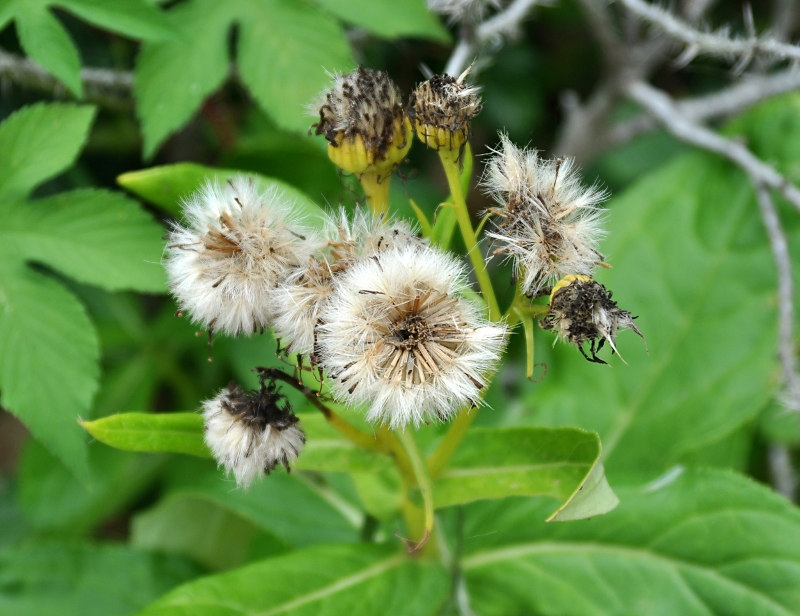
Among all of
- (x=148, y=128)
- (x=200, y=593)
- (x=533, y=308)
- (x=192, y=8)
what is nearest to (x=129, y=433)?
(x=200, y=593)

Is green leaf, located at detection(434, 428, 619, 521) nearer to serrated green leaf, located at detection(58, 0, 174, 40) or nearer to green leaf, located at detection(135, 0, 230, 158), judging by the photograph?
green leaf, located at detection(135, 0, 230, 158)

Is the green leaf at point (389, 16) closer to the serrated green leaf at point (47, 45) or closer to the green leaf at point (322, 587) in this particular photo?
the serrated green leaf at point (47, 45)

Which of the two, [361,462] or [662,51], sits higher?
[662,51]

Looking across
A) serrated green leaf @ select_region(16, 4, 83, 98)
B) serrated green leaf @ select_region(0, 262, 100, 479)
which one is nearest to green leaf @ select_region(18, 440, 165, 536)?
serrated green leaf @ select_region(0, 262, 100, 479)

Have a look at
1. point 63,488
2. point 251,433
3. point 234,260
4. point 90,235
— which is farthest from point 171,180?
point 63,488

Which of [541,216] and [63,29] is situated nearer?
[541,216]

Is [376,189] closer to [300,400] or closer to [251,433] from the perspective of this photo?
[251,433]

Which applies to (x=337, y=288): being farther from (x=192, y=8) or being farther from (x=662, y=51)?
(x=662, y=51)
